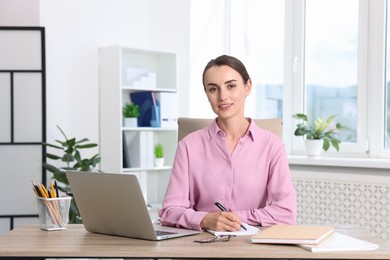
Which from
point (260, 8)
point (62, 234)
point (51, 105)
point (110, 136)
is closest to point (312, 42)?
point (260, 8)

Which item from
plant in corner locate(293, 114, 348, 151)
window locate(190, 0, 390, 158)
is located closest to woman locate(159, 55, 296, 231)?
plant in corner locate(293, 114, 348, 151)

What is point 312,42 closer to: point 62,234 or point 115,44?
point 115,44

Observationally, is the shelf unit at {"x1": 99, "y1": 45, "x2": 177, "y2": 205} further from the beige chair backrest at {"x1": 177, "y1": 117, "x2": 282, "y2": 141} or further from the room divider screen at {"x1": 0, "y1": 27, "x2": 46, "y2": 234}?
the beige chair backrest at {"x1": 177, "y1": 117, "x2": 282, "y2": 141}

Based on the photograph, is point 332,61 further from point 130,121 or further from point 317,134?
point 130,121

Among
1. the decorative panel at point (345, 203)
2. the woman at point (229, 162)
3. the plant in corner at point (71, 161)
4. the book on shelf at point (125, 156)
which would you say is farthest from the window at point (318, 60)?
the woman at point (229, 162)

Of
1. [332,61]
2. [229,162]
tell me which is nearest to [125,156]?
[332,61]

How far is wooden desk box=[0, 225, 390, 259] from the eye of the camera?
166cm

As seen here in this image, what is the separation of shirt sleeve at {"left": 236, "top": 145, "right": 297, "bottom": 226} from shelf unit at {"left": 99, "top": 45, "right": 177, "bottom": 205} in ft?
7.59

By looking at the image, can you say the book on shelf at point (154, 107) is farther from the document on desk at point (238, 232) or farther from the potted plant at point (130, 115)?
the document on desk at point (238, 232)

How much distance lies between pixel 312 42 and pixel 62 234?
3153 millimetres

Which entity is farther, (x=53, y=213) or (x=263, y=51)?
(x=263, y=51)

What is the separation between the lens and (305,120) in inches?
176

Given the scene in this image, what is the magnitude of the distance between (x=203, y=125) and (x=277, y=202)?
2.36ft

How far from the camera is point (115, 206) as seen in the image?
1884 mm
